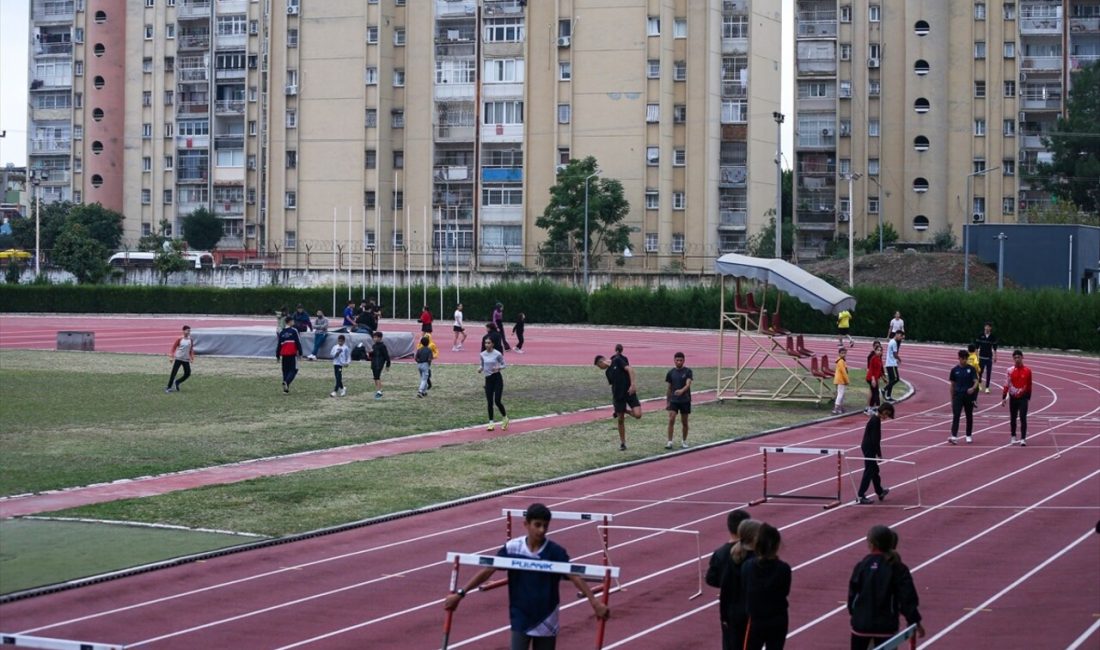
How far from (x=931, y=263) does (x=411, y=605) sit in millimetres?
65884

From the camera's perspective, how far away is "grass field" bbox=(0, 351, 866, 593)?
58.2ft

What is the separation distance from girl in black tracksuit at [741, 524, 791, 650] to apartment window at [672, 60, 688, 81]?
76312 millimetres

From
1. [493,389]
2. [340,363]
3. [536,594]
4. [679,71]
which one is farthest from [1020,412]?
[679,71]

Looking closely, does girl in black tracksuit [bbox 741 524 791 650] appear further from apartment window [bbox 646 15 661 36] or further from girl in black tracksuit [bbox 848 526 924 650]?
apartment window [bbox 646 15 661 36]

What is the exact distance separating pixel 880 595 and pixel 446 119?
81897 mm

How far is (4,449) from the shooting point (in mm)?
24844

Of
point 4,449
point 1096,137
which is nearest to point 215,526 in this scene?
point 4,449

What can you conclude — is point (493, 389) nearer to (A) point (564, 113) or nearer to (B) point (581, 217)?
(B) point (581, 217)

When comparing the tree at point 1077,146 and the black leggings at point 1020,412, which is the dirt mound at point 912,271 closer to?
the tree at point 1077,146

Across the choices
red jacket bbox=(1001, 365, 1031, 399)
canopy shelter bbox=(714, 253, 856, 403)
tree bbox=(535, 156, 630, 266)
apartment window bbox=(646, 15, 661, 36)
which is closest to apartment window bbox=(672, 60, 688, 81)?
apartment window bbox=(646, 15, 661, 36)

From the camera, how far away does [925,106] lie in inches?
3492

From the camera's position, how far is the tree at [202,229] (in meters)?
99.6

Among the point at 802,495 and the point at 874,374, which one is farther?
the point at 874,374

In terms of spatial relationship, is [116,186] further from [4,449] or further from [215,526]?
[215,526]
